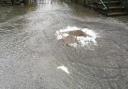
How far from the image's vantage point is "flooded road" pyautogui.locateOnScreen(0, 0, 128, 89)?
197 inches

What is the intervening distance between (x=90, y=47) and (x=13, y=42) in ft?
8.51

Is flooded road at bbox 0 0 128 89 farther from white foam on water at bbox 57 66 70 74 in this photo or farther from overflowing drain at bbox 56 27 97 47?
overflowing drain at bbox 56 27 97 47

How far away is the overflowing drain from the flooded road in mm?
218

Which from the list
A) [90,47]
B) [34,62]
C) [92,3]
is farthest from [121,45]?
[92,3]

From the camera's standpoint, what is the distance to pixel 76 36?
26.2 feet

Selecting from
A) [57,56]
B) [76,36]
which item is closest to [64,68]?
[57,56]

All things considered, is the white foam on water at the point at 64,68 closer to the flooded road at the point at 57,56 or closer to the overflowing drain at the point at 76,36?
the flooded road at the point at 57,56

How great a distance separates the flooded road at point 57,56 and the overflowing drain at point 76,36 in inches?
8.6

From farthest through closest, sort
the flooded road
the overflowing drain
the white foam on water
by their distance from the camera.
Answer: the overflowing drain, the white foam on water, the flooded road

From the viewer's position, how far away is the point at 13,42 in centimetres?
730

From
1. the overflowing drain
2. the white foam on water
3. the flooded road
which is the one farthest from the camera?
the overflowing drain

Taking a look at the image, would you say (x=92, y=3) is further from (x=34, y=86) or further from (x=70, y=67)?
(x=34, y=86)

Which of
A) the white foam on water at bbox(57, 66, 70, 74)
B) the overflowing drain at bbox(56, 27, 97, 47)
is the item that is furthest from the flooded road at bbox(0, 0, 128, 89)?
the overflowing drain at bbox(56, 27, 97, 47)

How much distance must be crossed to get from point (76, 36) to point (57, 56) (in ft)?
6.20
